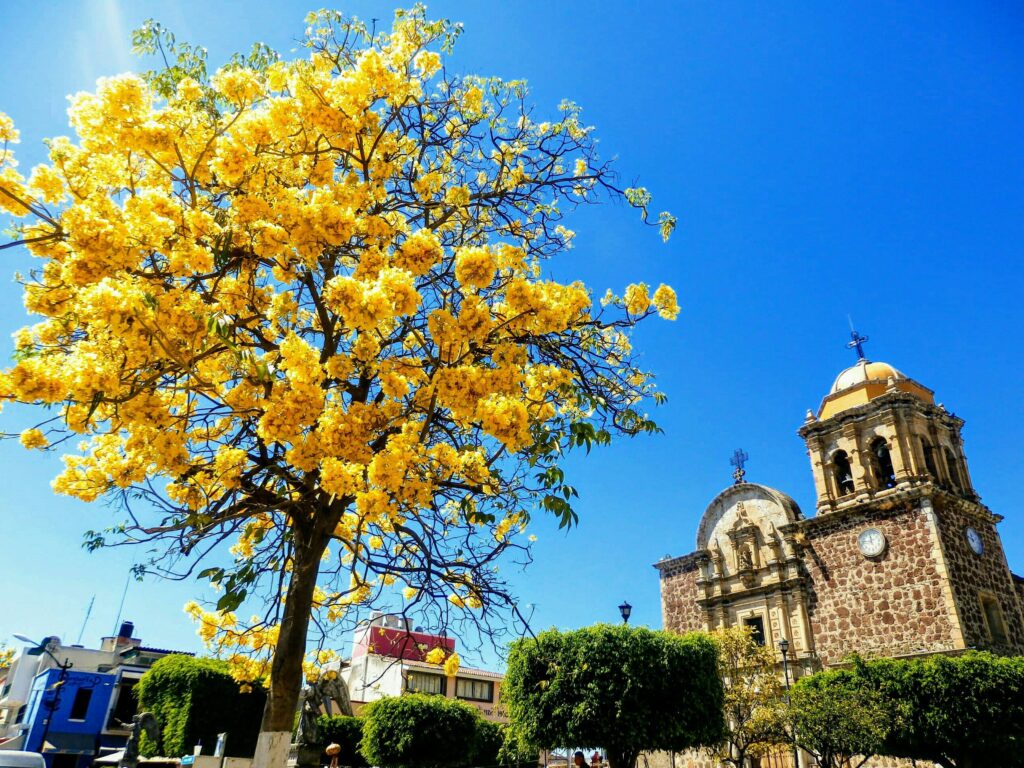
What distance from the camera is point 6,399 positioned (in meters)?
3.95

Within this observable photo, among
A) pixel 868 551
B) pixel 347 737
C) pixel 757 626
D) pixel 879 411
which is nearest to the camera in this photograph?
pixel 868 551

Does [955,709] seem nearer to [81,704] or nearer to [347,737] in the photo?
[347,737]

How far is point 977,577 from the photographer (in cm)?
2367

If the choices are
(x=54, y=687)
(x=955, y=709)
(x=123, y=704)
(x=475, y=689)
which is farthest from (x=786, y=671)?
(x=123, y=704)

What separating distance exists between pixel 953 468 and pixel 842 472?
12.8 ft

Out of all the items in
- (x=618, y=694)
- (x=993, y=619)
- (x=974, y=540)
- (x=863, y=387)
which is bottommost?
(x=618, y=694)

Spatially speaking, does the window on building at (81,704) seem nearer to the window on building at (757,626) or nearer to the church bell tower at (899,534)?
the window on building at (757,626)

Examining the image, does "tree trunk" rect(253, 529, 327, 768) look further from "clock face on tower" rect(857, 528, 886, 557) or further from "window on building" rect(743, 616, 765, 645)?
"window on building" rect(743, 616, 765, 645)

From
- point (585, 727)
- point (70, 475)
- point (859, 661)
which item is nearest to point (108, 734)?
point (585, 727)

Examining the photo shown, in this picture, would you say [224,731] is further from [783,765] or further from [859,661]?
[859,661]

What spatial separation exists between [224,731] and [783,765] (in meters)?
20.9

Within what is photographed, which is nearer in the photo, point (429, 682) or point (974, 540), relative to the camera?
point (974, 540)

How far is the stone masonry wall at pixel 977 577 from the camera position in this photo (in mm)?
22250

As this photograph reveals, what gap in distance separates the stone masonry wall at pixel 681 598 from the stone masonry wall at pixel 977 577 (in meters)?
9.59
